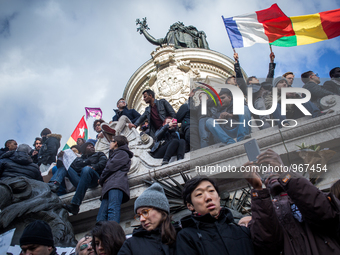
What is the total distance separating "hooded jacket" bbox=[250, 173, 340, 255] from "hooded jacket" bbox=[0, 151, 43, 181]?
451cm

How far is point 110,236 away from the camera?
295cm

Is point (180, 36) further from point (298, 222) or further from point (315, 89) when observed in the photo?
point (298, 222)

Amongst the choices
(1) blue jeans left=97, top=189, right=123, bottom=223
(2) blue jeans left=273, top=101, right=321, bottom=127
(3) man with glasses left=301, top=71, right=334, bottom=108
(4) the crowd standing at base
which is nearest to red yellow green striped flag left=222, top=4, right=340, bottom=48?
(3) man with glasses left=301, top=71, right=334, bottom=108

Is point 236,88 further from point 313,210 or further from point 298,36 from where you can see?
point 313,210

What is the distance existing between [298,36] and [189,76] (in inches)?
176

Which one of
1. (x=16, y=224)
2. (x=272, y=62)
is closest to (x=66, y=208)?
(x=16, y=224)

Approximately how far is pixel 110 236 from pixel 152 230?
536mm

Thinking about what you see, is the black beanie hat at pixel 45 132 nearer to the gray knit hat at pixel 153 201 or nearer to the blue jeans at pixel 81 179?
the blue jeans at pixel 81 179

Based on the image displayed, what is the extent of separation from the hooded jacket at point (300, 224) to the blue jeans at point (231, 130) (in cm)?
298

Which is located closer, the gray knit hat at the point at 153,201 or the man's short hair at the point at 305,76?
the gray knit hat at the point at 153,201

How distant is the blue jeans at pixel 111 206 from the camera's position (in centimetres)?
416

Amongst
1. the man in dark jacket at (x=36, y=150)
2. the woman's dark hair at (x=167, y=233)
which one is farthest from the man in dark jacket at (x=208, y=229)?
the man in dark jacket at (x=36, y=150)

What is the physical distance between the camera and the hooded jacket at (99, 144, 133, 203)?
14.8 ft

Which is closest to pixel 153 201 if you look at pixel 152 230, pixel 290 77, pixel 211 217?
pixel 152 230
